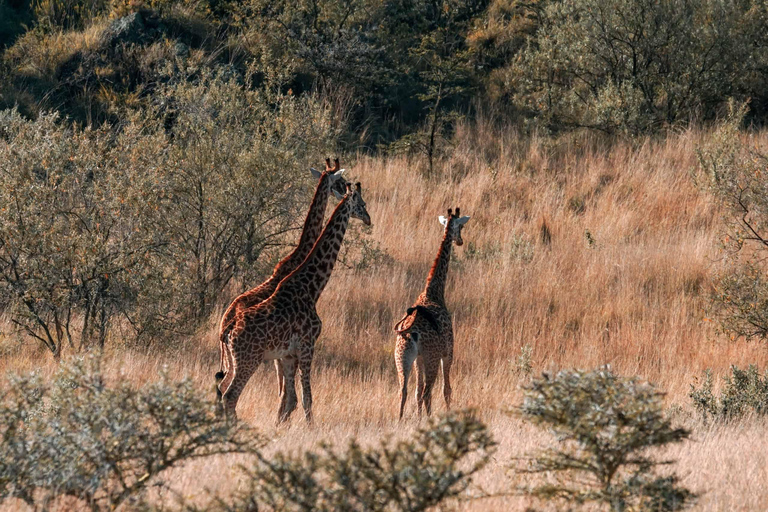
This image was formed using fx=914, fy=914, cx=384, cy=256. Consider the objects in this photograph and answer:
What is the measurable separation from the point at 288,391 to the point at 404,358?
1060 millimetres

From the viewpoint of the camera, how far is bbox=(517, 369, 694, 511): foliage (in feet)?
15.7

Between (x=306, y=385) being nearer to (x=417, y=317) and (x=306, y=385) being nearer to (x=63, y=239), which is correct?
(x=417, y=317)

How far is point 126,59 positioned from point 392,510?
16.8 meters

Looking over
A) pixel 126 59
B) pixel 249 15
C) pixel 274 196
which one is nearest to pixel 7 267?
pixel 274 196

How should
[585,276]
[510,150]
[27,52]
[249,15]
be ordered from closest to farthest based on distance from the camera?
1. [585,276]
2. [510,150]
3. [27,52]
4. [249,15]

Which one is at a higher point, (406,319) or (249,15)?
(249,15)

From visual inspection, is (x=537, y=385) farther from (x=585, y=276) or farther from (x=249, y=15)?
(x=249, y=15)

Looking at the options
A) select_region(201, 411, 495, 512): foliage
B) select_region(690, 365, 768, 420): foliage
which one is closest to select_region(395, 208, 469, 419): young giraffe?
select_region(690, 365, 768, 420): foliage

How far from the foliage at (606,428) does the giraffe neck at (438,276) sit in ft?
14.0

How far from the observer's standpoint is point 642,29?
62.1ft

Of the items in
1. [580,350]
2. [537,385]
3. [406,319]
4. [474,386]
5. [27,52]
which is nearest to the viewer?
[537,385]

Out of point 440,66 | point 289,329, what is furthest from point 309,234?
point 440,66

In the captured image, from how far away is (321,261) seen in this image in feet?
A: 28.2

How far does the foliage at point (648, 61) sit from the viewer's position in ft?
61.8
